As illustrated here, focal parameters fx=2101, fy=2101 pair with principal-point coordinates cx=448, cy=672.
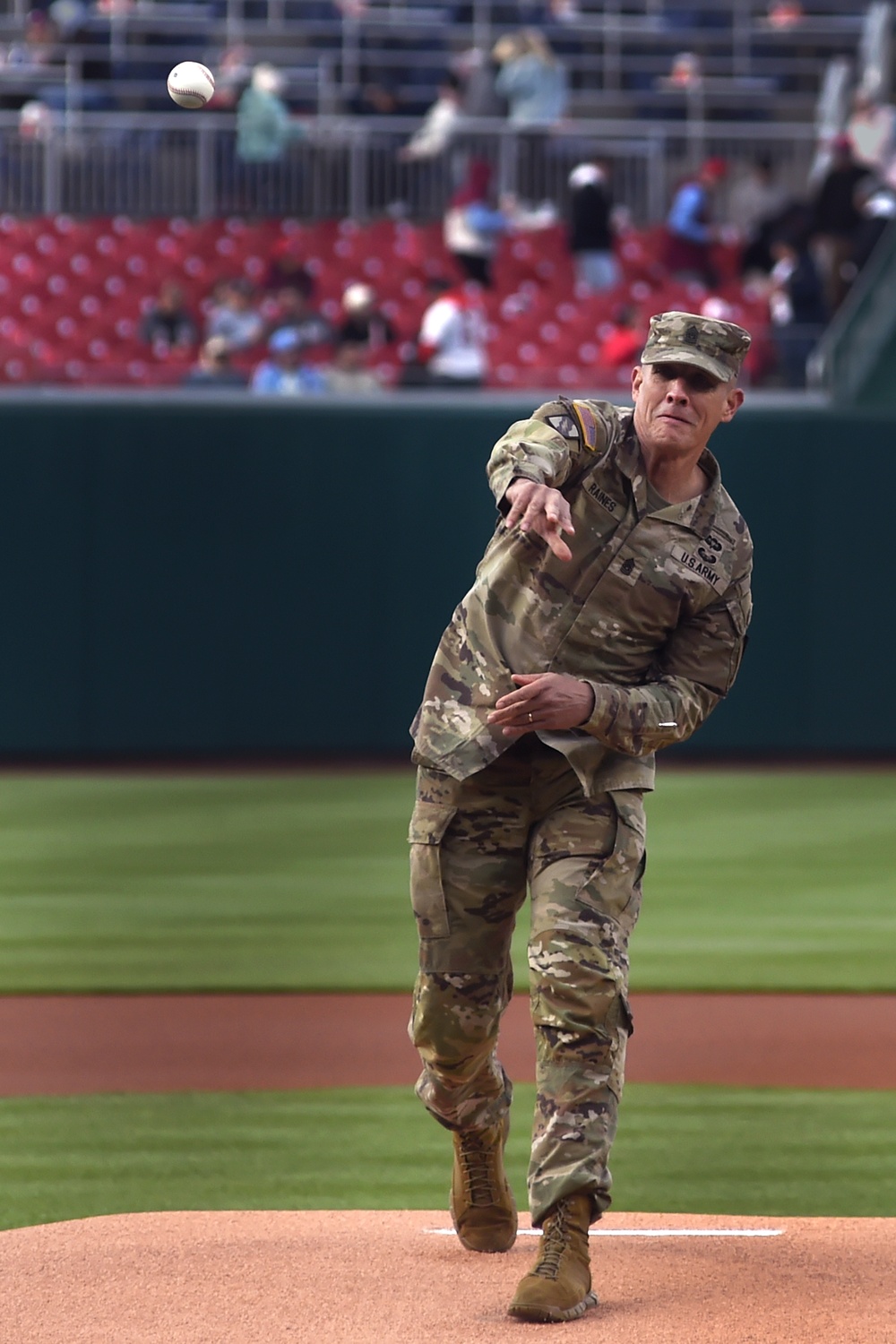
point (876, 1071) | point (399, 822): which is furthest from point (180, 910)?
point (876, 1071)

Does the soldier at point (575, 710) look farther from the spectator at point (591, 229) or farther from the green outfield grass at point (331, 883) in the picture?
the spectator at point (591, 229)

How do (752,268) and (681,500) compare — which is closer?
(681,500)

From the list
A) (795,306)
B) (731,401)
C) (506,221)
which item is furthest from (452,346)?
(731,401)

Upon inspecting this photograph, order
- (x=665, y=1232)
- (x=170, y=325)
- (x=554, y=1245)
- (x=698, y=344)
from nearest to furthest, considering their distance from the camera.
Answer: (x=554, y=1245) → (x=698, y=344) → (x=665, y=1232) → (x=170, y=325)

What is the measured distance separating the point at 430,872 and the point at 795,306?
13.1 m

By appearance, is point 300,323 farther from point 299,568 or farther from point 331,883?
point 331,883

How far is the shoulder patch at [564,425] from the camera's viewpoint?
14.5 ft

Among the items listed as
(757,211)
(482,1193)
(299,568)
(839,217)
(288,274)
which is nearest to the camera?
(482,1193)

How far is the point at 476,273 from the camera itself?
18156mm

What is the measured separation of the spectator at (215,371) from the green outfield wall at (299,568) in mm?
254

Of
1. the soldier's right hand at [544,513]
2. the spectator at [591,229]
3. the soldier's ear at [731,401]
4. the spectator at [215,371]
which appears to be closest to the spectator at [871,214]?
the spectator at [591,229]

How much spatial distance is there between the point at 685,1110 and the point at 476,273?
12.6 meters

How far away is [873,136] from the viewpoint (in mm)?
18594

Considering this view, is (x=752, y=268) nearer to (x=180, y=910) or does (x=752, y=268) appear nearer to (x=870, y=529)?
(x=870, y=529)
